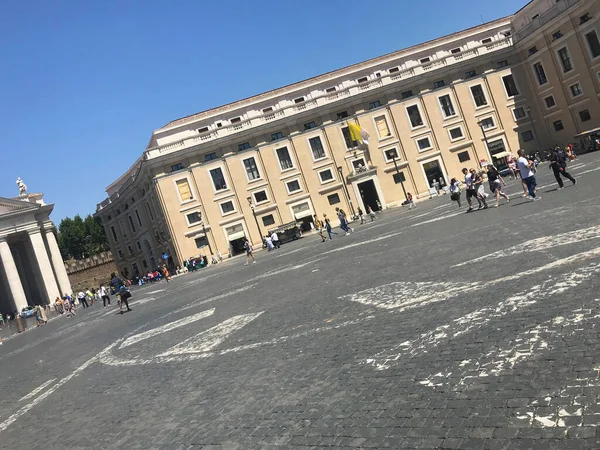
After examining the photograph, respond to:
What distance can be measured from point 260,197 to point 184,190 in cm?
726

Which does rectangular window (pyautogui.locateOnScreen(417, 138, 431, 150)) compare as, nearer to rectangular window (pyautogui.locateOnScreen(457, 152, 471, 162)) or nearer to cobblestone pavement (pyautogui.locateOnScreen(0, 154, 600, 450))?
rectangular window (pyautogui.locateOnScreen(457, 152, 471, 162))

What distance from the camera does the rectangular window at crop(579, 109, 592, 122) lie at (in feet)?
148

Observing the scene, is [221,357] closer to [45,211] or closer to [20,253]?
[45,211]

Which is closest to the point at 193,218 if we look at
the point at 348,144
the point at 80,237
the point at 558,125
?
the point at 348,144

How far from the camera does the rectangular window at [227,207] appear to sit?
50750mm

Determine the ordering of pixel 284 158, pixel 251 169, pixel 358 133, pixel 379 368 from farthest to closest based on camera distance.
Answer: pixel 284 158 < pixel 251 169 < pixel 358 133 < pixel 379 368

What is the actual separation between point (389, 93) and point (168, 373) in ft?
156

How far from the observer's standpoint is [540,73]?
1972 inches

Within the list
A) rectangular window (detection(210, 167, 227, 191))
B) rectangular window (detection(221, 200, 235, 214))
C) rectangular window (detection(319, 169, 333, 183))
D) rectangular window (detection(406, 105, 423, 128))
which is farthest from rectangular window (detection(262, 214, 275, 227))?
rectangular window (detection(406, 105, 423, 128))

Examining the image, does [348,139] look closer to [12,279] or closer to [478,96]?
[478,96]

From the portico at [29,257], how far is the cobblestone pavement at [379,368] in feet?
129

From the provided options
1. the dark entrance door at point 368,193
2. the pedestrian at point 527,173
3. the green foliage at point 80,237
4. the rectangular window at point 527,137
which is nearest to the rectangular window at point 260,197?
the dark entrance door at point 368,193

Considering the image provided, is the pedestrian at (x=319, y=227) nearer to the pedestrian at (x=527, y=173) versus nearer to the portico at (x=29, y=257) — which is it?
the pedestrian at (x=527, y=173)

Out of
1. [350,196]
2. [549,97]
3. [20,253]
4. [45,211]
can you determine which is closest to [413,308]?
[350,196]
